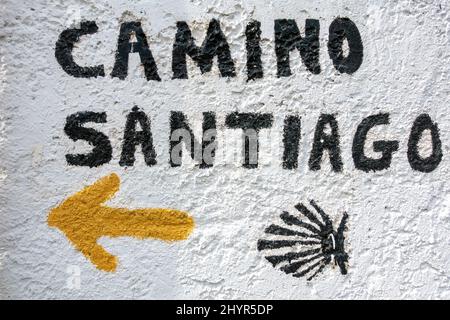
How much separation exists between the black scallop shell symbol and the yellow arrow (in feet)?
0.66

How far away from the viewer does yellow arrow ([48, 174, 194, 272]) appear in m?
1.22

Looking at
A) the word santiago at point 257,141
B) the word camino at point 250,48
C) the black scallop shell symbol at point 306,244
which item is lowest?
the black scallop shell symbol at point 306,244

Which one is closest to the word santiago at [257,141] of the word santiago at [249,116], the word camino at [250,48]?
the word santiago at [249,116]

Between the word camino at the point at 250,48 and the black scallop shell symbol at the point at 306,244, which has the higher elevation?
the word camino at the point at 250,48

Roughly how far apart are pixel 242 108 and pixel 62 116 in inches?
15.9

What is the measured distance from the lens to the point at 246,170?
124cm

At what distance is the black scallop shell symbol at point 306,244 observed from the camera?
1229 millimetres

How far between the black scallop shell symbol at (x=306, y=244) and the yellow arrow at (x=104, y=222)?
0.66 feet

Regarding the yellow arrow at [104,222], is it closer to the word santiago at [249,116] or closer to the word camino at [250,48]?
the word santiago at [249,116]

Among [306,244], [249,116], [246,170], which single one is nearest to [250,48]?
[249,116]

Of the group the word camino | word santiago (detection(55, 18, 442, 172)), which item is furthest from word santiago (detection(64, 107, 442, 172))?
the word camino

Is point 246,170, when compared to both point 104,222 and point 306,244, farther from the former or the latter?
point 104,222

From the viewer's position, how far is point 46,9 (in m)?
1.21
